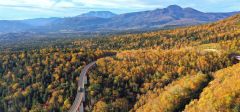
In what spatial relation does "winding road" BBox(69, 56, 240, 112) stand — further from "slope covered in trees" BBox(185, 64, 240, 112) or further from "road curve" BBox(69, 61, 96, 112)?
"slope covered in trees" BBox(185, 64, 240, 112)

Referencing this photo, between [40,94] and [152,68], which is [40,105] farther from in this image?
[152,68]

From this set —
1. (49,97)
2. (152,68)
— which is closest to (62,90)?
(49,97)

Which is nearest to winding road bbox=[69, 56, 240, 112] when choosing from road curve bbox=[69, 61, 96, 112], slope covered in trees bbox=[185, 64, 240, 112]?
road curve bbox=[69, 61, 96, 112]

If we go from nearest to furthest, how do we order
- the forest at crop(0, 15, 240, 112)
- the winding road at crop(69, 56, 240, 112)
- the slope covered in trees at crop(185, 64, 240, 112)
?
1. the slope covered in trees at crop(185, 64, 240, 112)
2. the forest at crop(0, 15, 240, 112)
3. the winding road at crop(69, 56, 240, 112)

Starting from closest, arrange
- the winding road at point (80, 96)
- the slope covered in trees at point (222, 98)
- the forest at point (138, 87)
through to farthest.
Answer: the slope covered in trees at point (222, 98) → the forest at point (138, 87) → the winding road at point (80, 96)

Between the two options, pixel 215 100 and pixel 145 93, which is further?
pixel 145 93

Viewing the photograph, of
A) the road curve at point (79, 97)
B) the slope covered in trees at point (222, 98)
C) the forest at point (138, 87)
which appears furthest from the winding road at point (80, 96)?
the slope covered in trees at point (222, 98)

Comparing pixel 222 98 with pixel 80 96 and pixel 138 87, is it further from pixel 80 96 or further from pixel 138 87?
pixel 80 96

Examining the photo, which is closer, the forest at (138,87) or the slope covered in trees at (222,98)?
the slope covered in trees at (222,98)

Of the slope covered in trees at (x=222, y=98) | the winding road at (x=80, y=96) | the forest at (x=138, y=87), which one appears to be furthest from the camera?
the winding road at (x=80, y=96)

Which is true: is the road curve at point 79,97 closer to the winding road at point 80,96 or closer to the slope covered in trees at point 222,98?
the winding road at point 80,96

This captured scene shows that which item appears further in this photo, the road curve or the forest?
the road curve
